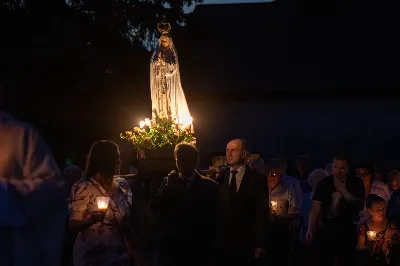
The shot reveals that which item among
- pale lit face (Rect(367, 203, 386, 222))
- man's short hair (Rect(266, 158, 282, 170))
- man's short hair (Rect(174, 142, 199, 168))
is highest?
man's short hair (Rect(266, 158, 282, 170))

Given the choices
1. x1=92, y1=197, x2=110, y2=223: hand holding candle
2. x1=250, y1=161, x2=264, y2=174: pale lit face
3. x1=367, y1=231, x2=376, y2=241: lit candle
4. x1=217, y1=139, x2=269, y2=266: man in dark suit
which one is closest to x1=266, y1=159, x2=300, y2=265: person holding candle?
x1=250, y1=161, x2=264, y2=174: pale lit face

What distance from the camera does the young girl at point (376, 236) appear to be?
8789 millimetres

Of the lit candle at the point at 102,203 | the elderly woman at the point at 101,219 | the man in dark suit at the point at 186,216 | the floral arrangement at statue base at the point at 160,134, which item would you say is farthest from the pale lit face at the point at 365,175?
the lit candle at the point at 102,203

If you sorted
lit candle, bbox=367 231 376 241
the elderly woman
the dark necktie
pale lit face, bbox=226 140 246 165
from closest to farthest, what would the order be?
the elderly woman < the dark necktie < pale lit face, bbox=226 140 246 165 < lit candle, bbox=367 231 376 241

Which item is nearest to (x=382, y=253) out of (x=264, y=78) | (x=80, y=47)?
(x=80, y=47)

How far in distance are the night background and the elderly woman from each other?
61.0 feet

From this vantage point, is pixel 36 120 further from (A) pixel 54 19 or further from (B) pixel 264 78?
(B) pixel 264 78

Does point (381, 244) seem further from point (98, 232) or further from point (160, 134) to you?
point (160, 134)

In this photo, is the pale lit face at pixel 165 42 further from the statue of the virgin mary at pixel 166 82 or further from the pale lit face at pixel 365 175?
the pale lit face at pixel 365 175

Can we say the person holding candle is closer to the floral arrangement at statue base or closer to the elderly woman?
the floral arrangement at statue base

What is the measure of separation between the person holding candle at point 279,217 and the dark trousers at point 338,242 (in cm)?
99

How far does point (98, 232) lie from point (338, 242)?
3.95 meters

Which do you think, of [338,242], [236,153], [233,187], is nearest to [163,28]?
[236,153]

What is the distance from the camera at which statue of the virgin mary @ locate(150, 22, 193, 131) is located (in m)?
13.0
